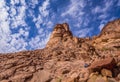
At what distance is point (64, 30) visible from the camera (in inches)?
1677

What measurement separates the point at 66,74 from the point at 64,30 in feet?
61.2

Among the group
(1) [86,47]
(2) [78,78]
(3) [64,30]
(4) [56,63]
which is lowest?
(2) [78,78]

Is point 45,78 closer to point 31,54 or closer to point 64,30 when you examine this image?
point 31,54

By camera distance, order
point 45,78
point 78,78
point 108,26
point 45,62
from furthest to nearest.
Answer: point 108,26
point 45,62
point 45,78
point 78,78

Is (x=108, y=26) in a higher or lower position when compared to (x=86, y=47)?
higher

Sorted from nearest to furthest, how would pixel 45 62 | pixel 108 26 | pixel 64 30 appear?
pixel 45 62 < pixel 64 30 < pixel 108 26

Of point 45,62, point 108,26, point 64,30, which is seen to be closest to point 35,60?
point 45,62

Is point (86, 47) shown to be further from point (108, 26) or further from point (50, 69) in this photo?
point (108, 26)

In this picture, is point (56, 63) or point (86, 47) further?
point (86, 47)

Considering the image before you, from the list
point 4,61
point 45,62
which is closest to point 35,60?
point 45,62

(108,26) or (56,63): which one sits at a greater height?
(108,26)

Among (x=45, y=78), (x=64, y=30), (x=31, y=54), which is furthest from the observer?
(x=64, y=30)

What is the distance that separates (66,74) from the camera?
24.8m

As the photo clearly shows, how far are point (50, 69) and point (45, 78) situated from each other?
2039 mm
